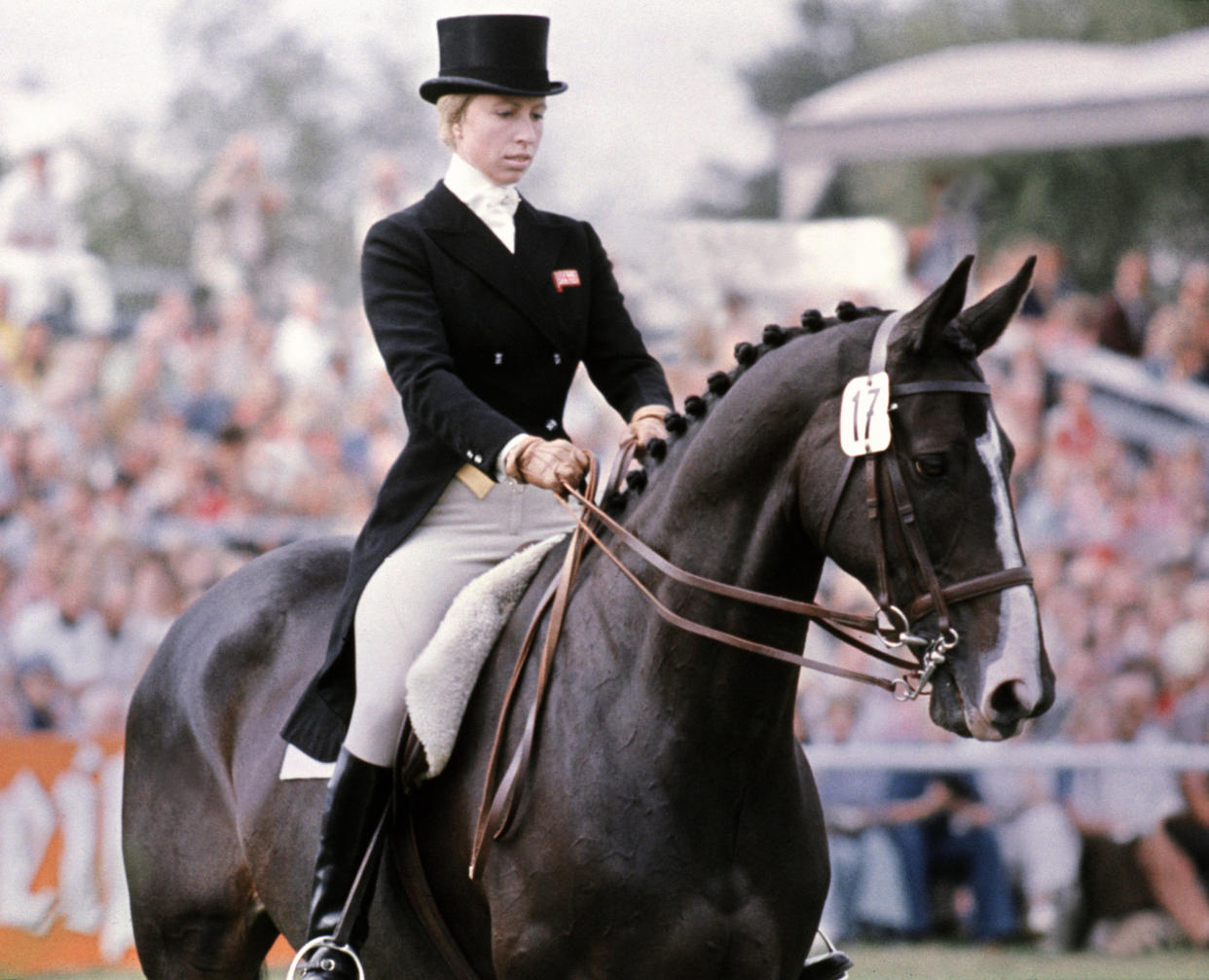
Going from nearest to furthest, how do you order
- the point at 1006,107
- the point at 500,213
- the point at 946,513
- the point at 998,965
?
1. the point at 946,513
2. the point at 500,213
3. the point at 998,965
4. the point at 1006,107

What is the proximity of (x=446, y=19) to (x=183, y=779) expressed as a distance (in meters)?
2.70

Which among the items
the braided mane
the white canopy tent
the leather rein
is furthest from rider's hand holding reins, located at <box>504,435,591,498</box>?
the white canopy tent

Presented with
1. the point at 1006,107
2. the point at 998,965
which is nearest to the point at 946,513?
the point at 998,965

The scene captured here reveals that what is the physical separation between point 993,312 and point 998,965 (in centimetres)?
652

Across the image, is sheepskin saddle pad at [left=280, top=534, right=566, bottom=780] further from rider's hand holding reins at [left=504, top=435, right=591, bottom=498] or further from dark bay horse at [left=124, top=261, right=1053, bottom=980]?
rider's hand holding reins at [left=504, top=435, right=591, bottom=498]

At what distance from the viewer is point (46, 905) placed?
10.2 meters

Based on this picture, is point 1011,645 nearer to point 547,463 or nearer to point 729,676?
point 729,676

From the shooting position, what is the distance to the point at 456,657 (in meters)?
4.75

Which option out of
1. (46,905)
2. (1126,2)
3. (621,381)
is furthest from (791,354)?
(1126,2)

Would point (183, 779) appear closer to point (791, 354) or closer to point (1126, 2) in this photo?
point (791, 354)

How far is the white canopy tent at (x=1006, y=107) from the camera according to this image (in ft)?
51.0

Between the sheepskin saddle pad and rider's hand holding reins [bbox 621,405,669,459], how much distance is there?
0.45m

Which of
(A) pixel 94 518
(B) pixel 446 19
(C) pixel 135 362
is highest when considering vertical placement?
(B) pixel 446 19

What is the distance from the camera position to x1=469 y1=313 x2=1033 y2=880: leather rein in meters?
3.85
